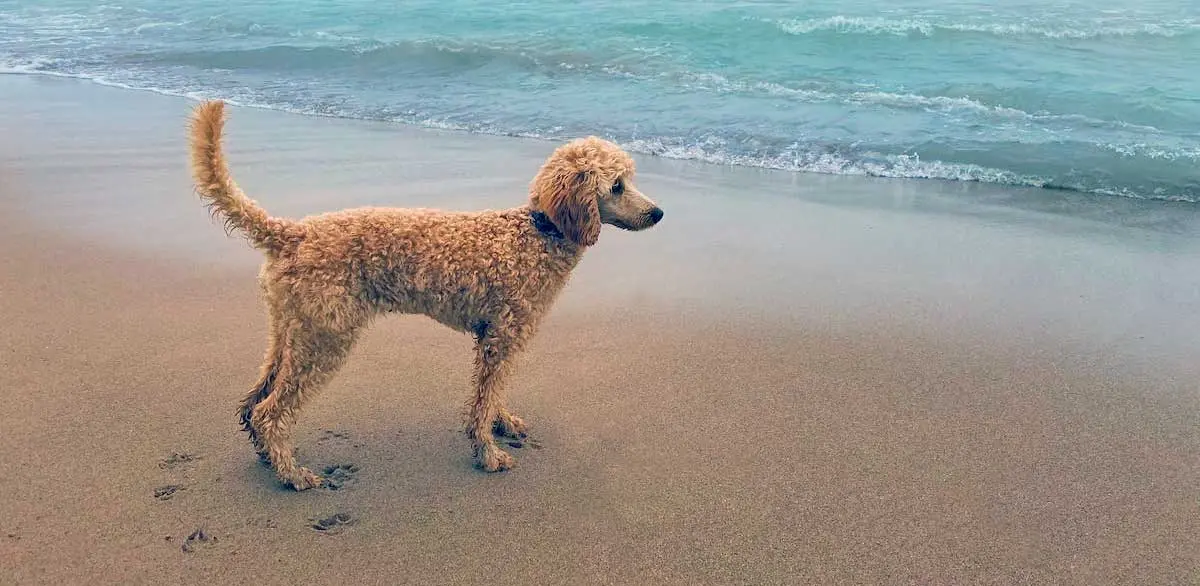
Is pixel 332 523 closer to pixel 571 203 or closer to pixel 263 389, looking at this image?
pixel 263 389

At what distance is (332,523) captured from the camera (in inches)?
140

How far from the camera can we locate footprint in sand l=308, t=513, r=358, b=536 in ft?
11.5

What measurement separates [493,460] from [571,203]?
1.20 meters

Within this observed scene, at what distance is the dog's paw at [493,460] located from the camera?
13.0ft

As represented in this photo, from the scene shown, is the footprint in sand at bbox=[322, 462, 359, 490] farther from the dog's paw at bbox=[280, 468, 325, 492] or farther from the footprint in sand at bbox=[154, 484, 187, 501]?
the footprint in sand at bbox=[154, 484, 187, 501]

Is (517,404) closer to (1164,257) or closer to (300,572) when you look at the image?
(300,572)

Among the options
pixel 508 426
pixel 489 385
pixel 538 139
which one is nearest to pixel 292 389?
pixel 489 385

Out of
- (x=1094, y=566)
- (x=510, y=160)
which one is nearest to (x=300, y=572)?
(x=1094, y=566)

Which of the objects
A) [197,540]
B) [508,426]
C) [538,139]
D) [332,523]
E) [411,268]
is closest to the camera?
[197,540]

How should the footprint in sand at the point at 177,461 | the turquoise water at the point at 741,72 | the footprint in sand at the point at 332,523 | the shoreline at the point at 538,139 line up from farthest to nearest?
1. the turquoise water at the point at 741,72
2. the shoreline at the point at 538,139
3. the footprint in sand at the point at 177,461
4. the footprint in sand at the point at 332,523

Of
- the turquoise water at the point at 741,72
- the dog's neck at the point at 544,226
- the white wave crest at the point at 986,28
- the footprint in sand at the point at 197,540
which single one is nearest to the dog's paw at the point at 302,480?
the footprint in sand at the point at 197,540

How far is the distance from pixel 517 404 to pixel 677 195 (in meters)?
3.83

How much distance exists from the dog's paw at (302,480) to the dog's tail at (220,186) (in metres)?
0.95

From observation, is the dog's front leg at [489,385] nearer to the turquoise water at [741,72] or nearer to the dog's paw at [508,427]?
the dog's paw at [508,427]
